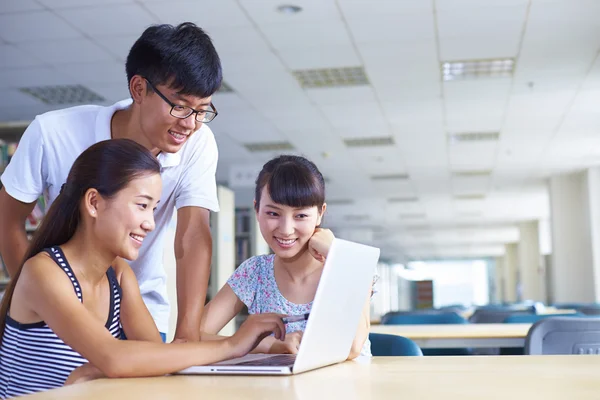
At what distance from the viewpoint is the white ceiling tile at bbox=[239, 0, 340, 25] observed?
4.63 metres

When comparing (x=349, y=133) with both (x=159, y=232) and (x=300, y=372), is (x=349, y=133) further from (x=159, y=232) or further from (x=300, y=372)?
(x=300, y=372)

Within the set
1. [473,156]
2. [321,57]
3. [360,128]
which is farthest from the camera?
[473,156]

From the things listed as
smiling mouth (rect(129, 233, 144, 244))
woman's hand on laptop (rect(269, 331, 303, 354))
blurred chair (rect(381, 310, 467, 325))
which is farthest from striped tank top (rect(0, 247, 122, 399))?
blurred chair (rect(381, 310, 467, 325))

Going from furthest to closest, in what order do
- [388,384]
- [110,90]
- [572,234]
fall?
[572,234]
[110,90]
[388,384]

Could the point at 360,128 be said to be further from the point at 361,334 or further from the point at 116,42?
the point at 361,334

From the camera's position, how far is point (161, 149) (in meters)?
1.68

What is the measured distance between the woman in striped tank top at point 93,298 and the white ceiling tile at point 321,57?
4.19m

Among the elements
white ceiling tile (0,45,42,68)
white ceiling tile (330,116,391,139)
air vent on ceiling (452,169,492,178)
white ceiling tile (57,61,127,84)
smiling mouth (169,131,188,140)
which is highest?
white ceiling tile (0,45,42,68)

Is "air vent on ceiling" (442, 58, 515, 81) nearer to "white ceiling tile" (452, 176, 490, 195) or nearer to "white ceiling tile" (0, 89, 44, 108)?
"white ceiling tile" (0, 89, 44, 108)

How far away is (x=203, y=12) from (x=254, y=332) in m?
3.82

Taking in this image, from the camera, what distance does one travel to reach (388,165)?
10367mm

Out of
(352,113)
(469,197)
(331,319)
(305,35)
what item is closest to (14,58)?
(305,35)

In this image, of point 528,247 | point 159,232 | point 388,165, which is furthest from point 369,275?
point 528,247

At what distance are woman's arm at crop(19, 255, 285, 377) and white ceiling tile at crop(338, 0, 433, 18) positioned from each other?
3.64 metres
